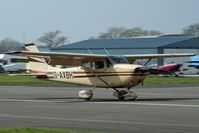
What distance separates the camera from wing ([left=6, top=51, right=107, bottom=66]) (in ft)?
90.8

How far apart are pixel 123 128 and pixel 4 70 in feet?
254

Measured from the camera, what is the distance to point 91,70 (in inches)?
1121

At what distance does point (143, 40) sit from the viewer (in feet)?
330

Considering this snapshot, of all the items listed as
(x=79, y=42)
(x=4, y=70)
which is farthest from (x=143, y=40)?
(x=4, y=70)

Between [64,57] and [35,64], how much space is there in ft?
8.03

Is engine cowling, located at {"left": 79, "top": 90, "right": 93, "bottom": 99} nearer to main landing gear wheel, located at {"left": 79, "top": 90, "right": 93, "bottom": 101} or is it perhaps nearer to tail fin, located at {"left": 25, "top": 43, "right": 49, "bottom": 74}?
main landing gear wheel, located at {"left": 79, "top": 90, "right": 93, "bottom": 101}

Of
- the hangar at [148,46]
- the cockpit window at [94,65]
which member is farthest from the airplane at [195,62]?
the cockpit window at [94,65]

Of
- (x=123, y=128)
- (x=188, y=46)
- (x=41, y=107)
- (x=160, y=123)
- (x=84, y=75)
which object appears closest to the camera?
(x=123, y=128)

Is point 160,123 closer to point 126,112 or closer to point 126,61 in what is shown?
point 126,112

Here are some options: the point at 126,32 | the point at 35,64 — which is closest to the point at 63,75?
the point at 35,64

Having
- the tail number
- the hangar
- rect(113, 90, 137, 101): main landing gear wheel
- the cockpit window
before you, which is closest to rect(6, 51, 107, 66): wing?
the cockpit window

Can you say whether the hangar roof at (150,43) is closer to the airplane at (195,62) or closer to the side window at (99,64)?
the airplane at (195,62)

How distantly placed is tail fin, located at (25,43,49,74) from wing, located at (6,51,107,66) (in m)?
0.62

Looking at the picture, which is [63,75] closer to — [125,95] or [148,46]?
Answer: [125,95]
